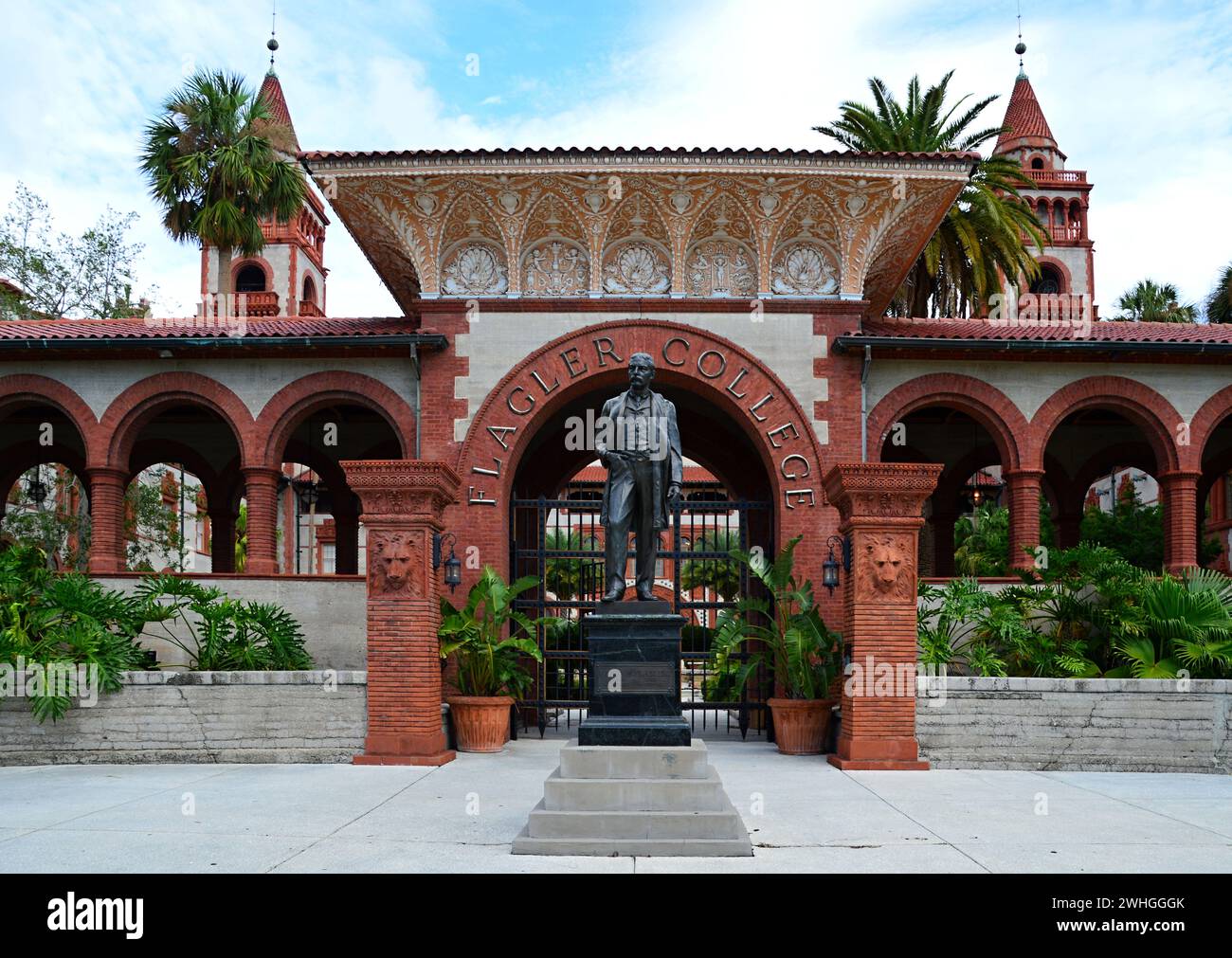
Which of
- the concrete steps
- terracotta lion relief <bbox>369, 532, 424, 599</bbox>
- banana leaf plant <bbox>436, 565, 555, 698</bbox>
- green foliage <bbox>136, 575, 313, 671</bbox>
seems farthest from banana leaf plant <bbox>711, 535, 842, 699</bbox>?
the concrete steps

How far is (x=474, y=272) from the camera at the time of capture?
16906mm

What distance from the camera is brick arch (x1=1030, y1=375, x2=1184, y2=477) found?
1717cm

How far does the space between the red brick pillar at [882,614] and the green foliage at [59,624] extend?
8.03 meters

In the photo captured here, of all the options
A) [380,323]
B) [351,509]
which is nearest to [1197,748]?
[380,323]

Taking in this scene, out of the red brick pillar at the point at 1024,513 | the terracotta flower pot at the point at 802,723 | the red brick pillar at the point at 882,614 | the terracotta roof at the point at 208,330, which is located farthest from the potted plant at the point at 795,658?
the terracotta roof at the point at 208,330

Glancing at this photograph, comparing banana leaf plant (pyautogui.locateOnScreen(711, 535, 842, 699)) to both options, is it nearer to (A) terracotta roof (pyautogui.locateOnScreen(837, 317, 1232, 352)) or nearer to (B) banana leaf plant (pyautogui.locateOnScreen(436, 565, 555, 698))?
(B) banana leaf plant (pyautogui.locateOnScreen(436, 565, 555, 698))

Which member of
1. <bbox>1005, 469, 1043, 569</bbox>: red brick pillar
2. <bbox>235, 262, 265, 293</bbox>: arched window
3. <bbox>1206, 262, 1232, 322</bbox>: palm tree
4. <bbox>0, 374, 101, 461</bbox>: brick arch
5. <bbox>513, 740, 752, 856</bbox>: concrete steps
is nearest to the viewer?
<bbox>513, 740, 752, 856</bbox>: concrete steps

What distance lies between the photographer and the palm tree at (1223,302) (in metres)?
34.0

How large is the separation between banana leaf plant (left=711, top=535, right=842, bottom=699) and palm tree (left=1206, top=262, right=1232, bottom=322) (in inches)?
997

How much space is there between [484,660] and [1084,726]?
6888 mm

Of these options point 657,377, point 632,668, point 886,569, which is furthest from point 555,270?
point 632,668

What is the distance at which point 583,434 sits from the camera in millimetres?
20625
